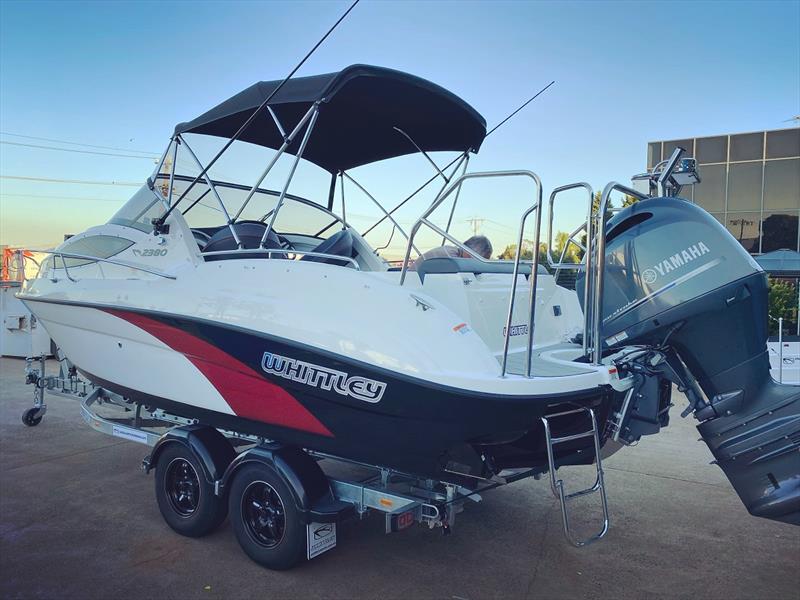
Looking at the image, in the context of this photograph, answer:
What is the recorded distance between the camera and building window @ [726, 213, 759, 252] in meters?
20.5

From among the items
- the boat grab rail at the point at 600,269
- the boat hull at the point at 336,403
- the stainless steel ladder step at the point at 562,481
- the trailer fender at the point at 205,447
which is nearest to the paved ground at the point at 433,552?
the trailer fender at the point at 205,447

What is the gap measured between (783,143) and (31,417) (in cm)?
2234

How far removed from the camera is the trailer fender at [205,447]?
4020 millimetres

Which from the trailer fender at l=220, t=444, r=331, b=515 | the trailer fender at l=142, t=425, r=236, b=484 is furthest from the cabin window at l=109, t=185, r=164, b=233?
the trailer fender at l=220, t=444, r=331, b=515

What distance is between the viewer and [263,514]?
12.3ft

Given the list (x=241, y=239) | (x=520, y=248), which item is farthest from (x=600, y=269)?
(x=241, y=239)

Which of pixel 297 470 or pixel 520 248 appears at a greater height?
pixel 520 248

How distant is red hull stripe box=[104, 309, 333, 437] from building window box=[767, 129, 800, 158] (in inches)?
865

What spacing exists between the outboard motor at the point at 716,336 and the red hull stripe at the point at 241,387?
1784 mm

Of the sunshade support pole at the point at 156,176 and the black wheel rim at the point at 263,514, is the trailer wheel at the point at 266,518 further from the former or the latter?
the sunshade support pole at the point at 156,176

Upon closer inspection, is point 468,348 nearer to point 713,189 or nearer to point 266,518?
point 266,518

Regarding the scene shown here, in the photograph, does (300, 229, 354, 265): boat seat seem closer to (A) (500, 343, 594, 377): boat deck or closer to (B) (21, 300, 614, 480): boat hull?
(B) (21, 300, 614, 480): boat hull

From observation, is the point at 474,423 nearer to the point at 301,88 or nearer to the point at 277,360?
the point at 277,360

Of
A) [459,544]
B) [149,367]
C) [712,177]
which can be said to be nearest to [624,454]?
[459,544]
